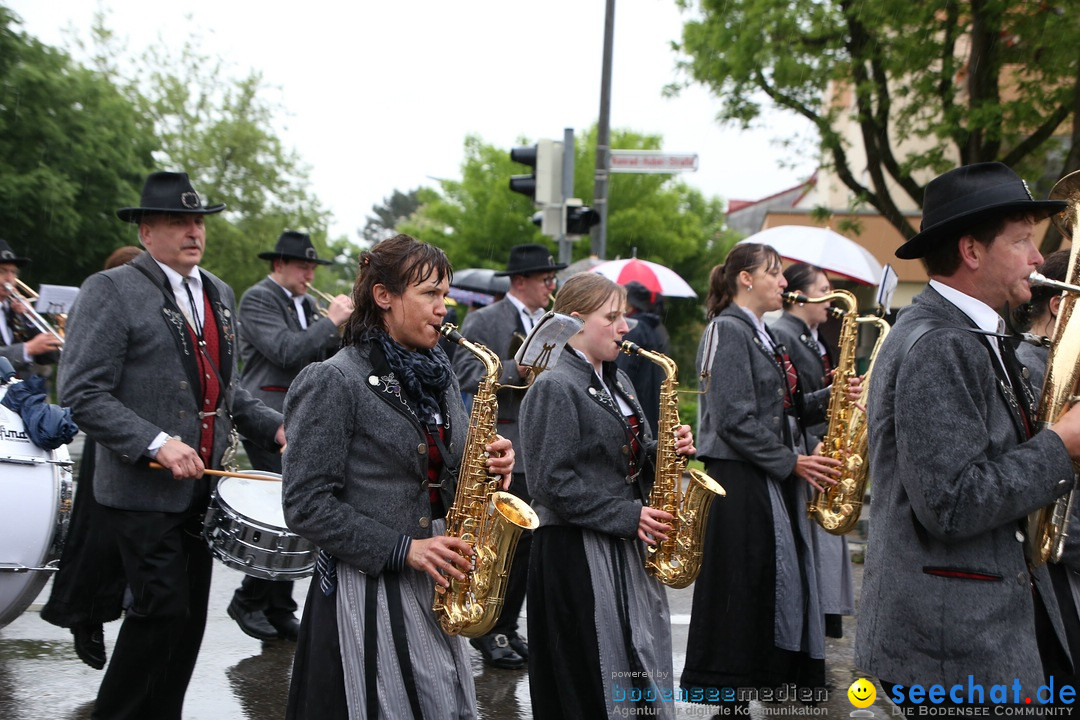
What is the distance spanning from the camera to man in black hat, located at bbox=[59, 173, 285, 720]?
4.31 meters

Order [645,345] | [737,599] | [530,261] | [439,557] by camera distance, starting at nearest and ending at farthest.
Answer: [439,557] < [737,599] < [530,261] < [645,345]

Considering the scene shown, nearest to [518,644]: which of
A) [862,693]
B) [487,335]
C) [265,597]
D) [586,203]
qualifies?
[265,597]

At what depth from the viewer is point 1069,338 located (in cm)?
301

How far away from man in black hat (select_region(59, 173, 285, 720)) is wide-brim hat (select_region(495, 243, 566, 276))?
9.58 ft

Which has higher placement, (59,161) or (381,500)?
(59,161)

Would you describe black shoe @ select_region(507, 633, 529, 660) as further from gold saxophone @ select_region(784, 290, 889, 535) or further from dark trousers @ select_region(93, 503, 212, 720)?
dark trousers @ select_region(93, 503, 212, 720)

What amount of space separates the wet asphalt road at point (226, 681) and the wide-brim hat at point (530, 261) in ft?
8.01

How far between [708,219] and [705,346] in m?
44.3

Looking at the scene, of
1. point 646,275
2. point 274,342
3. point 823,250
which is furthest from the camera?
point 646,275

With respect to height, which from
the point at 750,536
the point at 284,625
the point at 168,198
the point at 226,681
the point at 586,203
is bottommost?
the point at 226,681

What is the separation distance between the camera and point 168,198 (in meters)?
4.64

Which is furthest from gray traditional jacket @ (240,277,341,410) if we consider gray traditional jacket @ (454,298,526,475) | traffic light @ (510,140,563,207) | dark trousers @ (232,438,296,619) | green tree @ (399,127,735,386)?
green tree @ (399,127,735,386)

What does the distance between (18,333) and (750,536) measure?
4.78m

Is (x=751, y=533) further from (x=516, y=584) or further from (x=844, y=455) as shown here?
(x=516, y=584)
